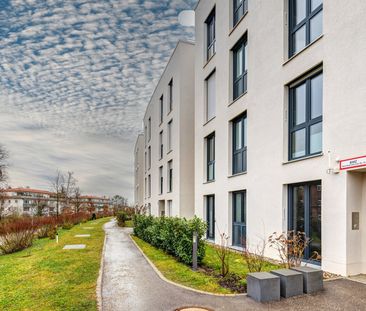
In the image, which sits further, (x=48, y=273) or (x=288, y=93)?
(x=288, y=93)

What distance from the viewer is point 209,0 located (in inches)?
699

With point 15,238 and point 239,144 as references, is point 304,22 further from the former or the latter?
point 15,238

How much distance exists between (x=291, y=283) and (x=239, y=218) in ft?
24.9

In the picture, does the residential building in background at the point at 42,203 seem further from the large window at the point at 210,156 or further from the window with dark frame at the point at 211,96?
the window with dark frame at the point at 211,96

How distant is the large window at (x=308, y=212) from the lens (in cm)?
902

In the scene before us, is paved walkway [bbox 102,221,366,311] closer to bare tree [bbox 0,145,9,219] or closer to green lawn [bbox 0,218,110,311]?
green lawn [bbox 0,218,110,311]

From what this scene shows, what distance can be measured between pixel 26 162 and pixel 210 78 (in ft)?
89.6

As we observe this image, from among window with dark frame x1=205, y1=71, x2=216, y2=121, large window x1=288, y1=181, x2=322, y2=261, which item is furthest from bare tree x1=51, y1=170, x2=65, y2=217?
large window x1=288, y1=181, x2=322, y2=261

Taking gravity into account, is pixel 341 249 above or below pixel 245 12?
below

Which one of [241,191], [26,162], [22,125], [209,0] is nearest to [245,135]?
[241,191]

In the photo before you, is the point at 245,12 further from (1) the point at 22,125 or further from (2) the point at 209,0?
(1) the point at 22,125

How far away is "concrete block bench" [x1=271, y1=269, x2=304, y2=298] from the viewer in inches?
248

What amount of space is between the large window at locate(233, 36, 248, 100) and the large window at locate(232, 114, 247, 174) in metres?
1.21

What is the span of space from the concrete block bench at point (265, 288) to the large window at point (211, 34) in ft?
44.7
